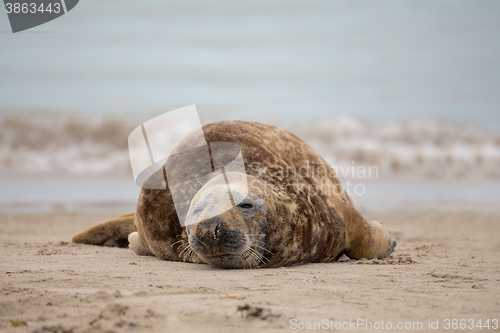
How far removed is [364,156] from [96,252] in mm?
16810

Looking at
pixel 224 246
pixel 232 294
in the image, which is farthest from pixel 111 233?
pixel 232 294

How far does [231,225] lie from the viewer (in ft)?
12.0

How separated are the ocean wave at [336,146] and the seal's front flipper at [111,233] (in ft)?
43.2

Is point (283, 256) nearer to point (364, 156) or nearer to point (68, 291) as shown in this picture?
point (68, 291)

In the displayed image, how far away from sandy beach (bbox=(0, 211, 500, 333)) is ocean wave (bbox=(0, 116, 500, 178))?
15109 millimetres

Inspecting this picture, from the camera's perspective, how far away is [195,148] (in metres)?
4.66

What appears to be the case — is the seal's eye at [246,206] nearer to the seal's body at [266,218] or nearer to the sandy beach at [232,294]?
the seal's body at [266,218]

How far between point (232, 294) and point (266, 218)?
3.38 ft

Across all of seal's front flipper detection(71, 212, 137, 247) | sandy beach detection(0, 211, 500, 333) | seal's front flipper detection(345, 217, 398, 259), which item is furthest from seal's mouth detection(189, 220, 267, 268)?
seal's front flipper detection(71, 212, 137, 247)

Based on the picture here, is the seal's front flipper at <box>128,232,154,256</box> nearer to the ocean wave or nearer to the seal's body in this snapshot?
the seal's body

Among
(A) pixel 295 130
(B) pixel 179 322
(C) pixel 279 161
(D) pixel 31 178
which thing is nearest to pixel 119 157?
(D) pixel 31 178

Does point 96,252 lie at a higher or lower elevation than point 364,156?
higher

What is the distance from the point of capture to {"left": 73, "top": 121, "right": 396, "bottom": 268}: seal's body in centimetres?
377

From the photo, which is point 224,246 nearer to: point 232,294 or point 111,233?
point 232,294
